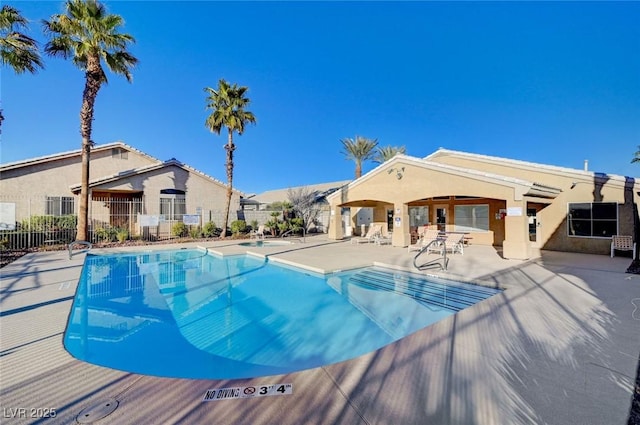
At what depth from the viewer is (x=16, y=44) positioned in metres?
11.0

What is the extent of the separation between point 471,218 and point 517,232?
6.82 metres

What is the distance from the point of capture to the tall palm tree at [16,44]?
36.1ft

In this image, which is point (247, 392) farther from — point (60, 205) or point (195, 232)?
point (60, 205)

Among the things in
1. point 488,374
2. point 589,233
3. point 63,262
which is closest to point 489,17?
point 589,233

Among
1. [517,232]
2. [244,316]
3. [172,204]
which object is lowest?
[244,316]

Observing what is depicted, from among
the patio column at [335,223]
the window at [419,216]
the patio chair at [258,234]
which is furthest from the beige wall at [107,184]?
the window at [419,216]

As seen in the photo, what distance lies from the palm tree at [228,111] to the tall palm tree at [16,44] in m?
10.6

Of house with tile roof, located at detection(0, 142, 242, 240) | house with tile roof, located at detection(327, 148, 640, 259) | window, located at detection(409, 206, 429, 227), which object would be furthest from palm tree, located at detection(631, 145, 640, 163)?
house with tile roof, located at detection(0, 142, 242, 240)

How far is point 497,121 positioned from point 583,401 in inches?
1785

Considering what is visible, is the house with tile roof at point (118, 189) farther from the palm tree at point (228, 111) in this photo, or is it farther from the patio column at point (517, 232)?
the patio column at point (517, 232)

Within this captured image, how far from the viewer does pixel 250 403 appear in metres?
2.91

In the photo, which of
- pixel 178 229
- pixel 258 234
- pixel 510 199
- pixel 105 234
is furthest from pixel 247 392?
pixel 258 234

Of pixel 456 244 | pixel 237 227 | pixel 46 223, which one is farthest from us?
pixel 237 227

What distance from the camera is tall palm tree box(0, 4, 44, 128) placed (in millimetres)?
11016
